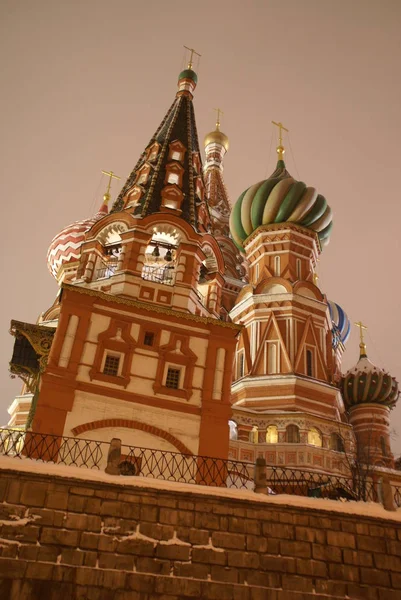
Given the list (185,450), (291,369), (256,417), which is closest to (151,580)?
(185,450)

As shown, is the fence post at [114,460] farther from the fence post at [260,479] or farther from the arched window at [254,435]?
the arched window at [254,435]

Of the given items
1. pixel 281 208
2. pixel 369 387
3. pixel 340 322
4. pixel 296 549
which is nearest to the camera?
pixel 296 549

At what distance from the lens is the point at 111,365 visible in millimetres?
18531

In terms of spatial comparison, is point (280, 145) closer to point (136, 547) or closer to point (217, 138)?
point (217, 138)

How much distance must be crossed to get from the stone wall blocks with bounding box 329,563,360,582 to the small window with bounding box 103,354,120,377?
358 inches

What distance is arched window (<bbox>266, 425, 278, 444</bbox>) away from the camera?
2512cm

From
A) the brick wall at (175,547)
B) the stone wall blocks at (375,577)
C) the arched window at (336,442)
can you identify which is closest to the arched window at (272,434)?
the arched window at (336,442)

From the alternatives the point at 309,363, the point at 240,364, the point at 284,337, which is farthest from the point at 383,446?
the point at 240,364

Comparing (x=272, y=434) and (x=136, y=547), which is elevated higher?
(x=272, y=434)

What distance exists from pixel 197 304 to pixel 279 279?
10.7 metres

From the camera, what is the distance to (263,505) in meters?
12.5

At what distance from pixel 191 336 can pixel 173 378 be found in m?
1.70

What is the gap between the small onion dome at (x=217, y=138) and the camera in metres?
52.4

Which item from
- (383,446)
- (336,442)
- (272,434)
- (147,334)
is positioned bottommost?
(272,434)
